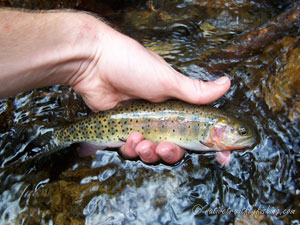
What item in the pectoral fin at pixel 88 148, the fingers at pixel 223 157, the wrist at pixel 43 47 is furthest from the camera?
the pectoral fin at pixel 88 148

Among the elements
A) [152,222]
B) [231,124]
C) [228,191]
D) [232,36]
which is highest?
[232,36]

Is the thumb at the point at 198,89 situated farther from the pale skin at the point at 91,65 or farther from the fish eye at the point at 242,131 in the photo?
the fish eye at the point at 242,131

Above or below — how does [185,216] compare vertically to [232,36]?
below

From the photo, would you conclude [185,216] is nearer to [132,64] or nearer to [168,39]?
[132,64]

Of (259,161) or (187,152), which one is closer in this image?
(259,161)

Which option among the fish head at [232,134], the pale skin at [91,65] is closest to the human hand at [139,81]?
the pale skin at [91,65]

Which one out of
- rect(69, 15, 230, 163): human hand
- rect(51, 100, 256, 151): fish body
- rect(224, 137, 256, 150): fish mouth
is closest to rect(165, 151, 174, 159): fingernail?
rect(69, 15, 230, 163): human hand

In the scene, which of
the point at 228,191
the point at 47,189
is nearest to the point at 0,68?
the point at 47,189
